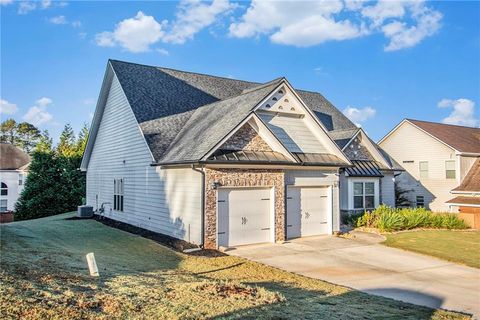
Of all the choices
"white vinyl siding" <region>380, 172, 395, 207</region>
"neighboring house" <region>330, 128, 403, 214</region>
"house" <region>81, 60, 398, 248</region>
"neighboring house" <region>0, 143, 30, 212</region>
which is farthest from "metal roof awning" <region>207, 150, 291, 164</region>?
"neighboring house" <region>0, 143, 30, 212</region>

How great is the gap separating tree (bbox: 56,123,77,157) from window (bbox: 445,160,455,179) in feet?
91.9

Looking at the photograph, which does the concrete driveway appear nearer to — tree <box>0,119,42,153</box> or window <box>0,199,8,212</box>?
window <box>0,199,8,212</box>

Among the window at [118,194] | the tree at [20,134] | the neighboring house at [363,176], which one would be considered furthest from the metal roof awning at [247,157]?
the tree at [20,134]

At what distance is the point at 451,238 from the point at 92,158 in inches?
804

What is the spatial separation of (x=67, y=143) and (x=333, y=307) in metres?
36.7

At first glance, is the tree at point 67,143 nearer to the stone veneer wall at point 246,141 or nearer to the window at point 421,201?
the stone veneer wall at point 246,141

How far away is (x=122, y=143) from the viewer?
65.3 ft

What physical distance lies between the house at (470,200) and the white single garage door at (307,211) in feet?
30.8

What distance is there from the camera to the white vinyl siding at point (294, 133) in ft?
52.2

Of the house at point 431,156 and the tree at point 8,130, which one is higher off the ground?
the tree at point 8,130

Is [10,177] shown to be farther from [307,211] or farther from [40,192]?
[307,211]

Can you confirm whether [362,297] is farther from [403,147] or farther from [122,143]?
[403,147]

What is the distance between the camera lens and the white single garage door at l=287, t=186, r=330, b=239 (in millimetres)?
15648

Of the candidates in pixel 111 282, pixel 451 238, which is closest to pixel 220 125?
pixel 111 282
